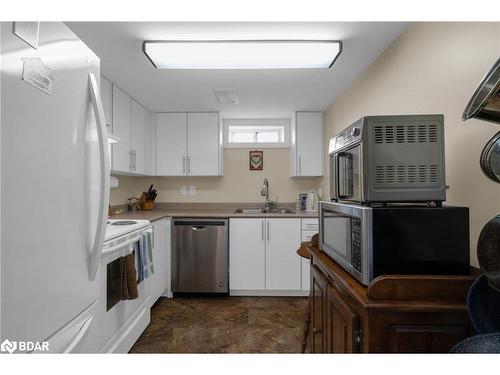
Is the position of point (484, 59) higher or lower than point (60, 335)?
higher

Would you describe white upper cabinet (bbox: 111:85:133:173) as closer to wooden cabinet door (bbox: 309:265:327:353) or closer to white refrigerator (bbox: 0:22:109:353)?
white refrigerator (bbox: 0:22:109:353)

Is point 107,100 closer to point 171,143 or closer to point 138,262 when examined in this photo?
point 171,143

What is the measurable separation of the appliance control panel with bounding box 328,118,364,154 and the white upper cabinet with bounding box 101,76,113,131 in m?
1.94

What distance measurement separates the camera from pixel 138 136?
112 inches

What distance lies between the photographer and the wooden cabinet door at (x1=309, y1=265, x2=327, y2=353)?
1.21 metres

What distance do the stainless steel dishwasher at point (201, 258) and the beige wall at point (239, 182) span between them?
0.79 meters

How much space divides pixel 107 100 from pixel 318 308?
2.34 meters

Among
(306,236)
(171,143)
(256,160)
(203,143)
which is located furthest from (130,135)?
(306,236)

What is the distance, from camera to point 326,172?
3064 mm

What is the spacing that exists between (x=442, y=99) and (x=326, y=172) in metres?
1.84

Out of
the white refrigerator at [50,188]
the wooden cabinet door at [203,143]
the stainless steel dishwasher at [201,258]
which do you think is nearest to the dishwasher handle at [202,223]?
the stainless steel dishwasher at [201,258]

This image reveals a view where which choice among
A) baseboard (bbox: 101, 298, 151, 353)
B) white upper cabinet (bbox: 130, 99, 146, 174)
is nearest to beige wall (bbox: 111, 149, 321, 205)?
white upper cabinet (bbox: 130, 99, 146, 174)
